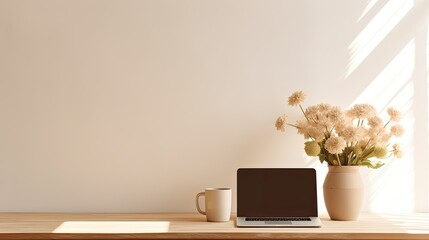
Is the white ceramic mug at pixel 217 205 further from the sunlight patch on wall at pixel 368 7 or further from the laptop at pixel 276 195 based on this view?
the sunlight patch on wall at pixel 368 7

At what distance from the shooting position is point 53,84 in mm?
1920

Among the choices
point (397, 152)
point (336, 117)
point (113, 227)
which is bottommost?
point (113, 227)

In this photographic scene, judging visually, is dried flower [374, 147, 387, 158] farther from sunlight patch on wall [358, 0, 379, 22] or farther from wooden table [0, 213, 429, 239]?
sunlight patch on wall [358, 0, 379, 22]

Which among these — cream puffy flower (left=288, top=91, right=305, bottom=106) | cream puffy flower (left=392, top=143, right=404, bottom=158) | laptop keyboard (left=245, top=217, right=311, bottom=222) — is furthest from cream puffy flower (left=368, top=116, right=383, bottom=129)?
laptop keyboard (left=245, top=217, right=311, bottom=222)

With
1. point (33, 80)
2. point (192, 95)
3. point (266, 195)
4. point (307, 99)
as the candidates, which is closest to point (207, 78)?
point (192, 95)

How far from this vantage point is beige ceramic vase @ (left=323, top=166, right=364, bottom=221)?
5.49 ft

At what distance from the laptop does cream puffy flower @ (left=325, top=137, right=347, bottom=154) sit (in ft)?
0.39

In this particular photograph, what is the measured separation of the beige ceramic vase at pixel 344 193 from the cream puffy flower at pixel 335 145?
10 cm

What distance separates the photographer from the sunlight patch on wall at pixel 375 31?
1949 millimetres

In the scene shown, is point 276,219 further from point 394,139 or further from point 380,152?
point 394,139

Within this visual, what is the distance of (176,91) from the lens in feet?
6.33

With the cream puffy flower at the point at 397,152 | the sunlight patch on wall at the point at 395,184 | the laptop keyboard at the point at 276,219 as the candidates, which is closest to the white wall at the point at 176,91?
the sunlight patch on wall at the point at 395,184

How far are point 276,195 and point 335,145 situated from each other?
257mm

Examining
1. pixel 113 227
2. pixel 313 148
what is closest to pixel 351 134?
pixel 313 148
